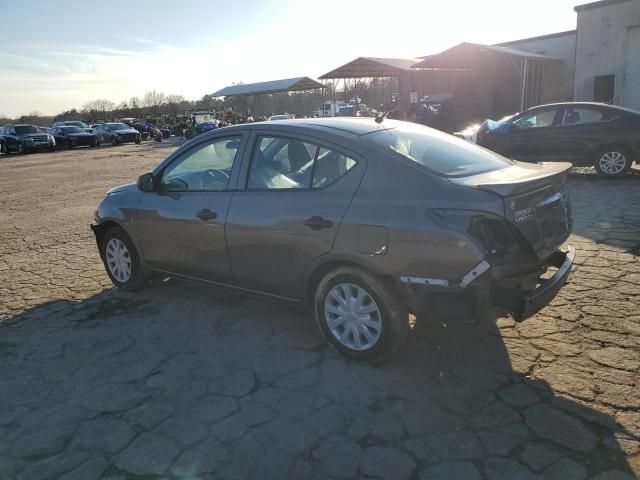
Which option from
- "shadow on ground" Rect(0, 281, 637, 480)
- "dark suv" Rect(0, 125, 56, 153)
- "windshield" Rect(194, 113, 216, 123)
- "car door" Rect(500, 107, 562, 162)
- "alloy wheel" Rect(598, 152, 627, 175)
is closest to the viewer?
"shadow on ground" Rect(0, 281, 637, 480)

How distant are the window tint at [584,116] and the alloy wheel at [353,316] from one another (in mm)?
8379

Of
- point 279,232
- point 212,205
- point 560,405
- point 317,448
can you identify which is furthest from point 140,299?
point 560,405

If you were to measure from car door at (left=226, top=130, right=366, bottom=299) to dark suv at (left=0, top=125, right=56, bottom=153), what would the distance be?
1252 inches

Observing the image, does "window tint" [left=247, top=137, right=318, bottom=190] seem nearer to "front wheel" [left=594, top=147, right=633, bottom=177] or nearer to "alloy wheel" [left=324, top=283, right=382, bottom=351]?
"alloy wheel" [left=324, top=283, right=382, bottom=351]

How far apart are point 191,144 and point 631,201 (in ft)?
22.1

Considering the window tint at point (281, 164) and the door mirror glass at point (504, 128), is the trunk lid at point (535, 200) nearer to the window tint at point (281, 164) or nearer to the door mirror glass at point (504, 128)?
the window tint at point (281, 164)

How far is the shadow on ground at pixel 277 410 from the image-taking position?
2498mm

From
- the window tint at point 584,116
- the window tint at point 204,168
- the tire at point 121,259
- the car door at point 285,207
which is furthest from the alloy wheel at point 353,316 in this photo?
the window tint at point 584,116

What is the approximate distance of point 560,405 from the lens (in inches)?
113

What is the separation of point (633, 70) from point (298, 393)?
23267mm

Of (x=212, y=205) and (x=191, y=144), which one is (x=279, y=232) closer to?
(x=212, y=205)

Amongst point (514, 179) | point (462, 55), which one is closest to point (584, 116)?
point (514, 179)

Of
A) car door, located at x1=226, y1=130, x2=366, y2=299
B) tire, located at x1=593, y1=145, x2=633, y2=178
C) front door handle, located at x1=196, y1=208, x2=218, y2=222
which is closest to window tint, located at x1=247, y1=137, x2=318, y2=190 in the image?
car door, located at x1=226, y1=130, x2=366, y2=299

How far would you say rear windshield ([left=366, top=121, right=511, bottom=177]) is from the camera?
3.36m
